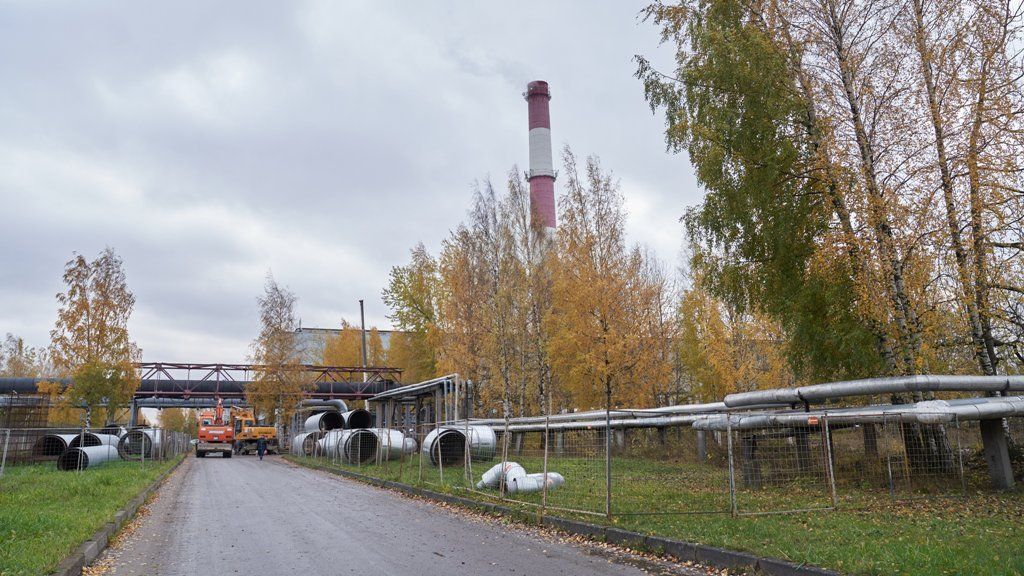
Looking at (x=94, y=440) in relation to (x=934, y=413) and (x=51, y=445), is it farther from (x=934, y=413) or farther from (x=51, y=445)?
(x=934, y=413)

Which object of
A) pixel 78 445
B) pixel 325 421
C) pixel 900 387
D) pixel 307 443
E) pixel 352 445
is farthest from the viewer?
pixel 325 421

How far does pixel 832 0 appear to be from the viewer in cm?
1376

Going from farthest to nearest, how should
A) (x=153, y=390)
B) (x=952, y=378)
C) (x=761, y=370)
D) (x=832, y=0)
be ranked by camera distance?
(x=153, y=390) → (x=761, y=370) → (x=832, y=0) → (x=952, y=378)

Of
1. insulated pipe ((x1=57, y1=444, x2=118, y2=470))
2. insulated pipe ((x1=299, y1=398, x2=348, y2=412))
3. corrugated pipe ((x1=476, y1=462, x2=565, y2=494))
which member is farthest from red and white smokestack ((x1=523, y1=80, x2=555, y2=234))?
corrugated pipe ((x1=476, y1=462, x2=565, y2=494))

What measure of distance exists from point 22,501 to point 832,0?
18.1 meters

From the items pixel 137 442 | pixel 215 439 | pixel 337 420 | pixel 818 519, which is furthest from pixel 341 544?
pixel 215 439

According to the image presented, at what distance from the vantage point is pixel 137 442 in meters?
32.6

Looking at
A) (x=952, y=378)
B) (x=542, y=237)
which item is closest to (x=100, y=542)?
(x=952, y=378)

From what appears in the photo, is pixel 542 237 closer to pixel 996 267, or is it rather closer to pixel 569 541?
pixel 996 267

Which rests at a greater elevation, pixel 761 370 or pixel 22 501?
pixel 761 370

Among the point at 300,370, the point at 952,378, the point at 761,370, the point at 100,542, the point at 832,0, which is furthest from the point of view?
the point at 300,370

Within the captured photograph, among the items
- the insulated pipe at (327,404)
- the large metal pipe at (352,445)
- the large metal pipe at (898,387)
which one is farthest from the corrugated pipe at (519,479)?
the insulated pipe at (327,404)

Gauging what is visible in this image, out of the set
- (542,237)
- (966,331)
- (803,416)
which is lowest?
(803,416)

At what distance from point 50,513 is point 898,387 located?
43.4ft
